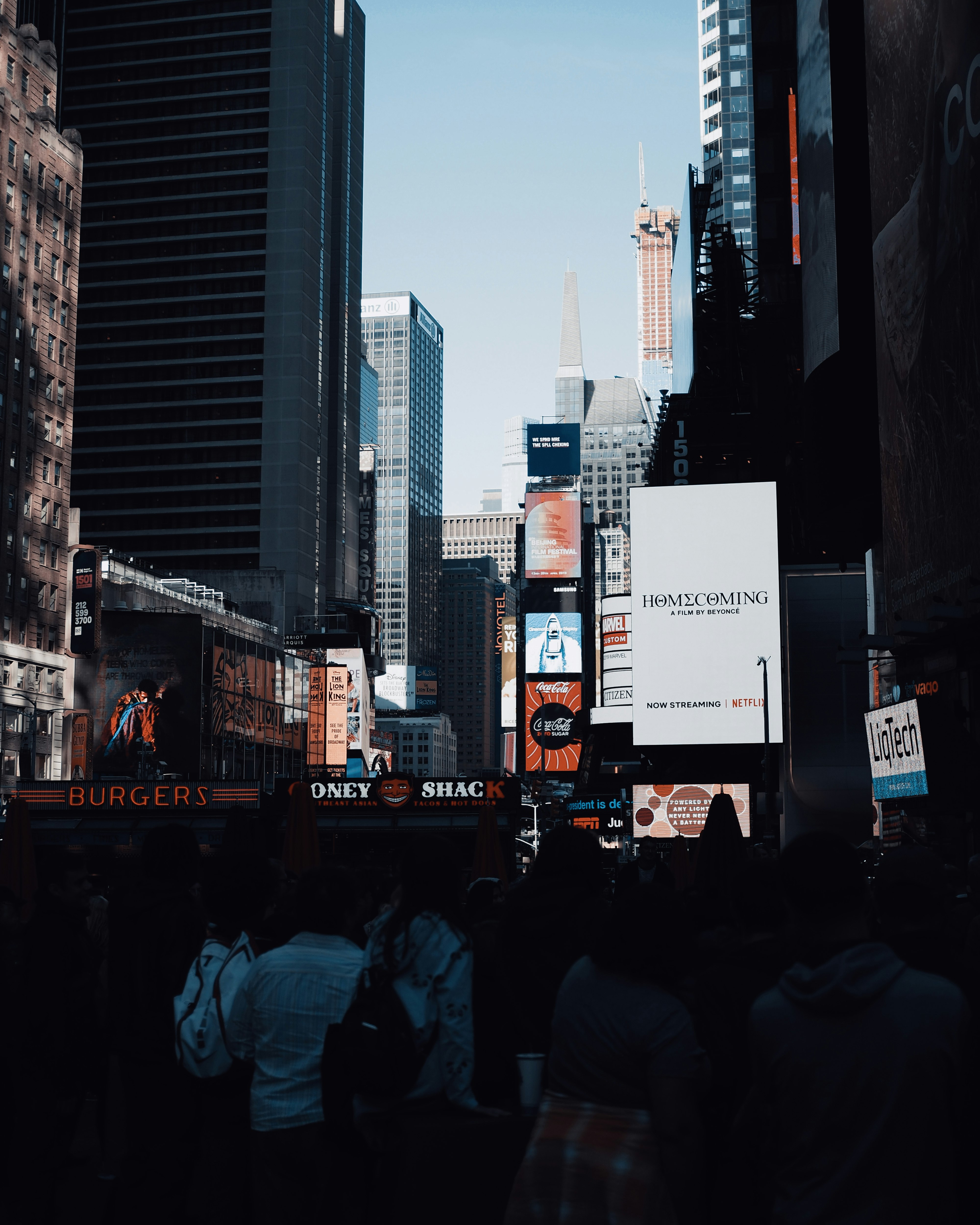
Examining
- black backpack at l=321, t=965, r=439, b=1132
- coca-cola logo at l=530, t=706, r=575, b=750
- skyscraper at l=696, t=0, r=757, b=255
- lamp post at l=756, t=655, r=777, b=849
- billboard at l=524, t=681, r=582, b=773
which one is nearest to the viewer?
black backpack at l=321, t=965, r=439, b=1132

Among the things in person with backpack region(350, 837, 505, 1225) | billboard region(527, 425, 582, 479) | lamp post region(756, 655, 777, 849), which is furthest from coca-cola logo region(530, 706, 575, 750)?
person with backpack region(350, 837, 505, 1225)

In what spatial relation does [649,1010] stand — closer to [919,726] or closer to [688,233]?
[919,726]

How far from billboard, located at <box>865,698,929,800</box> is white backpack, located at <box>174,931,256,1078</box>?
19659mm

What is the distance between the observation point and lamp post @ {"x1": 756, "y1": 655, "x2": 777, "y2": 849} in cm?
4366

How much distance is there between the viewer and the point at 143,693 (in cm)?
8812

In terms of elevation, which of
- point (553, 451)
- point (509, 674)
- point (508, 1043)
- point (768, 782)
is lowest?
point (508, 1043)

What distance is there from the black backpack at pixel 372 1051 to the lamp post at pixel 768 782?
35.2 metres

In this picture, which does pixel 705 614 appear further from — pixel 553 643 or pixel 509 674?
pixel 509 674

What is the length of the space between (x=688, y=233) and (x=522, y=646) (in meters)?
59.5

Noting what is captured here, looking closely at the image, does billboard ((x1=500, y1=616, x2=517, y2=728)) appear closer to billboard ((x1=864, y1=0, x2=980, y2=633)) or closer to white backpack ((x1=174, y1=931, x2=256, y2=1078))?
billboard ((x1=864, y1=0, x2=980, y2=633))

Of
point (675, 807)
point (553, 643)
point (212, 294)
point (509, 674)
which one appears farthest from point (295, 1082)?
point (509, 674)

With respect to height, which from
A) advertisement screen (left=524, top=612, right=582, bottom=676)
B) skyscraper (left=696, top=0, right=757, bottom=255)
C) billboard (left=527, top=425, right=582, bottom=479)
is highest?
skyscraper (left=696, top=0, right=757, bottom=255)

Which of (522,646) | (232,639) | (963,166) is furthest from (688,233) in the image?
(522,646)

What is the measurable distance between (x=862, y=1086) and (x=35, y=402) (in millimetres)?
87346
